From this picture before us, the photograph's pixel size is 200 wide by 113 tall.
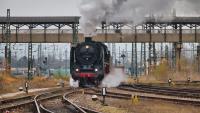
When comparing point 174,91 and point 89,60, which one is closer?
point 174,91

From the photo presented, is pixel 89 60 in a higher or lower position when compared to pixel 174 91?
higher

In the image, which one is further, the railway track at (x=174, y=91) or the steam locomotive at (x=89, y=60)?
the steam locomotive at (x=89, y=60)

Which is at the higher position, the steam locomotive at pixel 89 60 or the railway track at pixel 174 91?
the steam locomotive at pixel 89 60

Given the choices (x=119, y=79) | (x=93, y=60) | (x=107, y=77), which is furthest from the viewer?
(x=119, y=79)

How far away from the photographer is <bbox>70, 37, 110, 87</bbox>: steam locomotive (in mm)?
40969

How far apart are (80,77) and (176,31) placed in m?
35.5

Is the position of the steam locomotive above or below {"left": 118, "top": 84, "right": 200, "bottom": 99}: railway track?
above

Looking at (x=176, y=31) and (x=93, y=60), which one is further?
(x=176, y=31)

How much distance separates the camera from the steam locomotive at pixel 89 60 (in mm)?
40969

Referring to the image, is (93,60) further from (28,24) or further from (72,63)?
(28,24)

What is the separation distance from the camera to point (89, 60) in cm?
4128

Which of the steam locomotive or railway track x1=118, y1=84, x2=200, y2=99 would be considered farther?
the steam locomotive

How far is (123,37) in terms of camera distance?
74.9 m

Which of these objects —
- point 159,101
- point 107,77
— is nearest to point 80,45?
point 107,77
